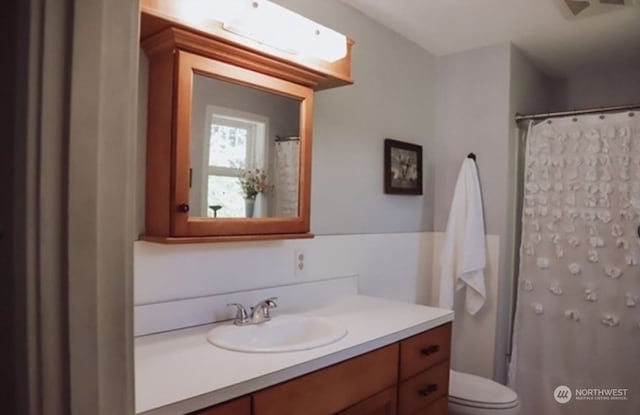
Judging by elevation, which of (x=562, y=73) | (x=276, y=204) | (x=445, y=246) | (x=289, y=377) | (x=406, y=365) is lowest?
(x=406, y=365)

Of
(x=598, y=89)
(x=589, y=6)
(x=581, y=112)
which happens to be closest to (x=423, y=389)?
(x=581, y=112)

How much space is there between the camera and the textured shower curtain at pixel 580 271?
88.4 inches

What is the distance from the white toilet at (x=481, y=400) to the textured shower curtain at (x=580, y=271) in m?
0.57

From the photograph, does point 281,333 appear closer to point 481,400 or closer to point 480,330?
point 481,400

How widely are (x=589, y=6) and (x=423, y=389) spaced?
192cm

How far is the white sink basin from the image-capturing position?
138 cm

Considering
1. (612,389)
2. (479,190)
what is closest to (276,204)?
(479,190)

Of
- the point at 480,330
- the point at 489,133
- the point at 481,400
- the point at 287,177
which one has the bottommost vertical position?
the point at 481,400

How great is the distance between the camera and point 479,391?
208 centimetres

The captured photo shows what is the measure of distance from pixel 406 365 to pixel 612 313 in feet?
4.58

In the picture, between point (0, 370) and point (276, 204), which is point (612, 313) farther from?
point (0, 370)

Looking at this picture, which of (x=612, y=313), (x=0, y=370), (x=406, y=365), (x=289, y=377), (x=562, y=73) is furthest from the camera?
(x=562, y=73)

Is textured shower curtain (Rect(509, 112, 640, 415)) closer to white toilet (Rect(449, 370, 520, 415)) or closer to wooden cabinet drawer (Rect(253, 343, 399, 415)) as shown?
white toilet (Rect(449, 370, 520, 415))

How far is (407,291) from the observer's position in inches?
101
